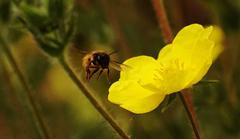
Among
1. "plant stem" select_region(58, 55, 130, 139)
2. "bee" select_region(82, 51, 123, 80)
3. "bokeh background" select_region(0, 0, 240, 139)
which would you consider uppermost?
"bee" select_region(82, 51, 123, 80)

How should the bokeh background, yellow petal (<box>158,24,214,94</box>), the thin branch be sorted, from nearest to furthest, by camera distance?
yellow petal (<box>158,24,214,94</box>) < the thin branch < the bokeh background

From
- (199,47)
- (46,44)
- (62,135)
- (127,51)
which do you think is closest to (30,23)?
(46,44)

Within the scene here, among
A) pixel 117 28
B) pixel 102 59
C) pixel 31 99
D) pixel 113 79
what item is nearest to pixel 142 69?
pixel 102 59

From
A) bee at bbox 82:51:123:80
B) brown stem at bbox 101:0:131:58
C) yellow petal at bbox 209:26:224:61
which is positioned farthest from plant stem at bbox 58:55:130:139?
brown stem at bbox 101:0:131:58

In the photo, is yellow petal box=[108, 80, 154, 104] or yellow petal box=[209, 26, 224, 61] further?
yellow petal box=[209, 26, 224, 61]

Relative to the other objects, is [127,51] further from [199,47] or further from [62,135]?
[199,47]

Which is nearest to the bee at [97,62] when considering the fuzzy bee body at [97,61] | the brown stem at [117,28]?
the fuzzy bee body at [97,61]

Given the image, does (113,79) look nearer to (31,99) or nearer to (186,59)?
(31,99)

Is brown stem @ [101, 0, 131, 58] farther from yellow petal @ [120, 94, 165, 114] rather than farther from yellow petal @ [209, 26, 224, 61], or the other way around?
yellow petal @ [120, 94, 165, 114]
